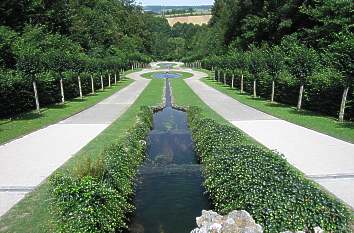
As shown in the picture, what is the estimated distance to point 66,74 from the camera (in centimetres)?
3216

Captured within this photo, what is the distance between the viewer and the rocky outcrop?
6367mm

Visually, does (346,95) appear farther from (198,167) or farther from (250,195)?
(250,195)

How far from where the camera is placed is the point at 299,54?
23891 mm

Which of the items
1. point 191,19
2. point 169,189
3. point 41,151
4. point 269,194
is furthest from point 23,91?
point 191,19

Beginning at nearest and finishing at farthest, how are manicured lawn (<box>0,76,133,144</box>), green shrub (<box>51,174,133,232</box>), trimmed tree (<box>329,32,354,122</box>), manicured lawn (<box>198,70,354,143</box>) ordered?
green shrub (<box>51,174,133,232</box>) < manicured lawn (<box>198,70,354,143</box>) < manicured lawn (<box>0,76,133,144</box>) < trimmed tree (<box>329,32,354,122</box>)

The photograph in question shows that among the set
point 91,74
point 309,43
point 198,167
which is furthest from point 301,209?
point 309,43

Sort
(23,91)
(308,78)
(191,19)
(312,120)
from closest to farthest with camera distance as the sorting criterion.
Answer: (312,120) < (308,78) < (23,91) < (191,19)

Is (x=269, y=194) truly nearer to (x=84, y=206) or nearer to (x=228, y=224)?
(x=228, y=224)

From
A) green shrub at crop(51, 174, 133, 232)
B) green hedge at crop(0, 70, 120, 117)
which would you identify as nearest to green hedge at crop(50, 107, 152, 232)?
green shrub at crop(51, 174, 133, 232)

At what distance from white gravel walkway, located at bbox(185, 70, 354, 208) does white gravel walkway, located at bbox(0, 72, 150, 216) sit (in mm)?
7231

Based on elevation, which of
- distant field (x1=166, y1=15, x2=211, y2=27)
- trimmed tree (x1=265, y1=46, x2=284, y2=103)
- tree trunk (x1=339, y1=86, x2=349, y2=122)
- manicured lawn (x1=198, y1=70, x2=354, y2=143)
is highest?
distant field (x1=166, y1=15, x2=211, y2=27)

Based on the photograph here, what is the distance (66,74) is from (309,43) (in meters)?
25.6

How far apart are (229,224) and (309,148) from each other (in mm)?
9431

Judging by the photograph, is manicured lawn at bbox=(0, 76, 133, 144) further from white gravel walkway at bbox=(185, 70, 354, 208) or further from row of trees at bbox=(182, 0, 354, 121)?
row of trees at bbox=(182, 0, 354, 121)
